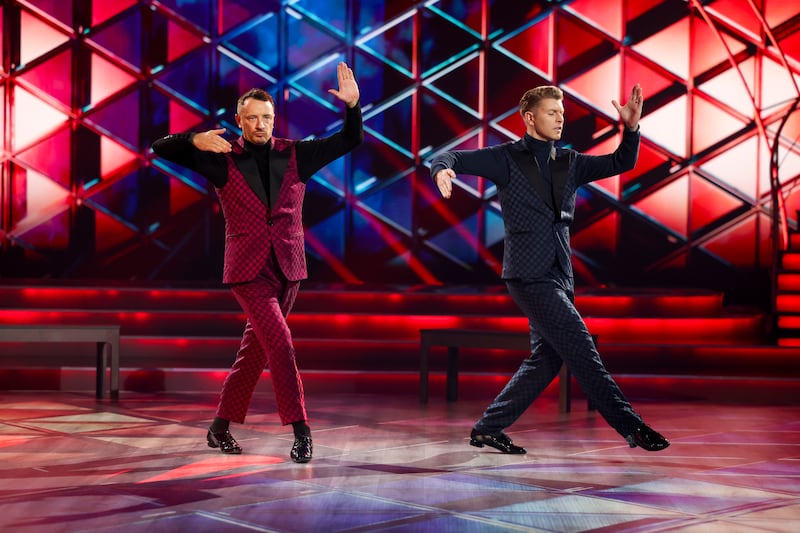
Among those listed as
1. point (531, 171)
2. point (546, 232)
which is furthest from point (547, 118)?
point (546, 232)

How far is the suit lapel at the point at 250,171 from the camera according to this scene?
414cm

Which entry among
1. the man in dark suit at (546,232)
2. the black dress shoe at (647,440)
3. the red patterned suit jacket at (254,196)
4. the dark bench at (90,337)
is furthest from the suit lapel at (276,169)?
the dark bench at (90,337)

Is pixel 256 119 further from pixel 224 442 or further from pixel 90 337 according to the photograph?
pixel 90 337

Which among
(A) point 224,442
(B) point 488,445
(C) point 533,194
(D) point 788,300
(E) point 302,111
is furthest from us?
(E) point 302,111

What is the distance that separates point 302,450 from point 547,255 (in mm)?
1156

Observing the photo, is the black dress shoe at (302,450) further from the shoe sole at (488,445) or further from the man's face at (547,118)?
Result: the man's face at (547,118)

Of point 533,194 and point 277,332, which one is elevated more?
point 533,194

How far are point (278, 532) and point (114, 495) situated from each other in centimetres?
74

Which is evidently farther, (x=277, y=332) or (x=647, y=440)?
(x=277, y=332)

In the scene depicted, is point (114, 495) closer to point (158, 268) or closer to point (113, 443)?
point (113, 443)

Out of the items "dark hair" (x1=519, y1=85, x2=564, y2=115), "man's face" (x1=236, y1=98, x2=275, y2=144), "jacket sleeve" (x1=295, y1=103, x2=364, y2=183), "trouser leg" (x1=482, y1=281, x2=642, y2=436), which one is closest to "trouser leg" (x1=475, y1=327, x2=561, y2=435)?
Answer: "trouser leg" (x1=482, y1=281, x2=642, y2=436)

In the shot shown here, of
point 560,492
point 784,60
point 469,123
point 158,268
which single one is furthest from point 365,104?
point 560,492

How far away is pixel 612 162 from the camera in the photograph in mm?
4297

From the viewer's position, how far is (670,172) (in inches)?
398
